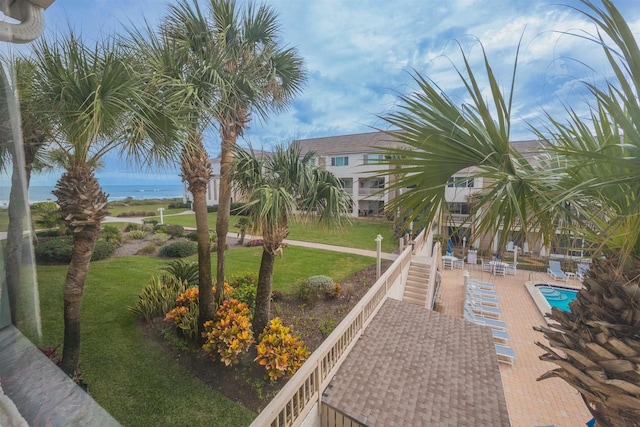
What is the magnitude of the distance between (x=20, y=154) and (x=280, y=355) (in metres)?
4.25

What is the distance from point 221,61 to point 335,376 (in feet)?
19.4

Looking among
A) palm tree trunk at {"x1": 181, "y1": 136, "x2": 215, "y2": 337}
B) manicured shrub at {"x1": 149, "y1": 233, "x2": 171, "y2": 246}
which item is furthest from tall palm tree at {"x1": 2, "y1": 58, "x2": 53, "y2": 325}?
manicured shrub at {"x1": 149, "y1": 233, "x2": 171, "y2": 246}

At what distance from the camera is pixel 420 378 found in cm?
415

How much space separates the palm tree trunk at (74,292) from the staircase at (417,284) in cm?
940

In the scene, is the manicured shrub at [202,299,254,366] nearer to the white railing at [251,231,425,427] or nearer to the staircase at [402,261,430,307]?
the white railing at [251,231,425,427]

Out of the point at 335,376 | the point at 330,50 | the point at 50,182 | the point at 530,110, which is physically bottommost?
the point at 335,376

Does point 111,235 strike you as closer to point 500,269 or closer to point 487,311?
point 487,311

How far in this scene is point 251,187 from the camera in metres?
4.23

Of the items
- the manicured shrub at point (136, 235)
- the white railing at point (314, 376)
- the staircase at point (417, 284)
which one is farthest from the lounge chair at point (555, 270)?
the manicured shrub at point (136, 235)

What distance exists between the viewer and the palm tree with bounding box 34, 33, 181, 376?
2342mm

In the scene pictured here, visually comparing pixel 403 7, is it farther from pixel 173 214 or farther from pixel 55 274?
pixel 173 214

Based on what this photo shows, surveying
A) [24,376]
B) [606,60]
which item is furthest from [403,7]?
[24,376]

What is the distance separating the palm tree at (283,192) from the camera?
400 cm

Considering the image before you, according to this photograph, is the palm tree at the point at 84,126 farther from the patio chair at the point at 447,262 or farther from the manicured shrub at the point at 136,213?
the patio chair at the point at 447,262
